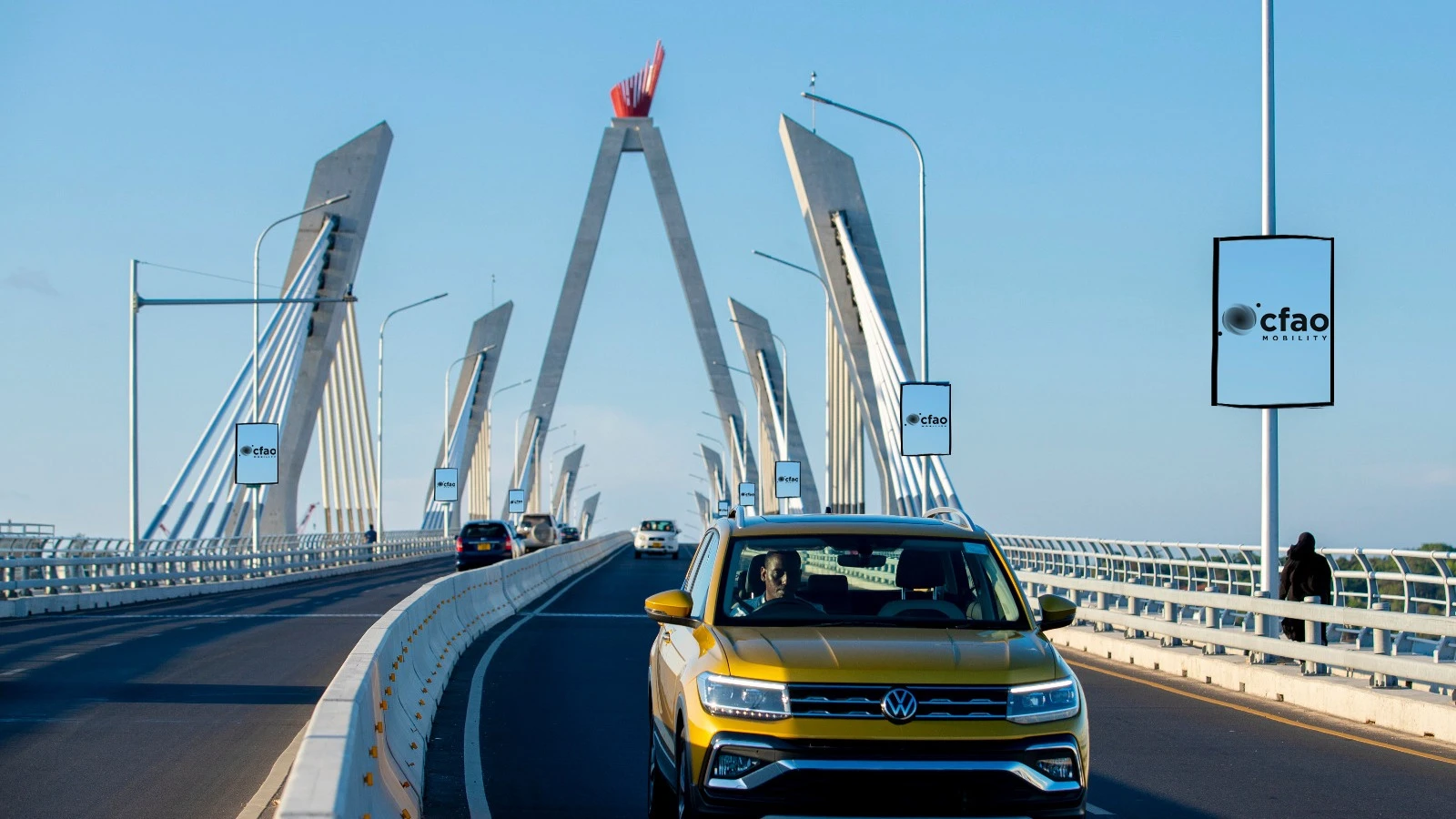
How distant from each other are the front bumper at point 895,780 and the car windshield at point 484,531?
48751mm

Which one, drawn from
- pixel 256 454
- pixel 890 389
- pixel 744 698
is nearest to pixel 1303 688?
pixel 744 698

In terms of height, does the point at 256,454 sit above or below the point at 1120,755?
above

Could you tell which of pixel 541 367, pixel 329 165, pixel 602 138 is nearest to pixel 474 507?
pixel 541 367

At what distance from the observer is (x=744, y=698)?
679 cm

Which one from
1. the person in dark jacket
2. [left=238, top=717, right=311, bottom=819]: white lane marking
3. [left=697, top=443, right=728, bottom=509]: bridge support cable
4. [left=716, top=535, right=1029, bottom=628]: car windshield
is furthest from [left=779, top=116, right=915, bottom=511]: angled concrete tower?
[left=697, top=443, right=728, bottom=509]: bridge support cable

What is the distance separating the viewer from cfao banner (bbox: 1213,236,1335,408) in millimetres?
19125

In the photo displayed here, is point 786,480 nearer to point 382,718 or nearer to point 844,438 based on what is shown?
point 844,438

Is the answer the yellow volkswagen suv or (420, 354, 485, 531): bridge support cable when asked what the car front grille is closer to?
the yellow volkswagen suv

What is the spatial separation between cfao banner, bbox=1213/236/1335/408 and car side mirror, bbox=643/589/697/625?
1250 centimetres

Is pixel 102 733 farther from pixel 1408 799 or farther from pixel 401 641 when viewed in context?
pixel 1408 799

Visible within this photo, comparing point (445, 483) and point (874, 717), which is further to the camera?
point (445, 483)

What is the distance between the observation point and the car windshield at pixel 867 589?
7832 mm

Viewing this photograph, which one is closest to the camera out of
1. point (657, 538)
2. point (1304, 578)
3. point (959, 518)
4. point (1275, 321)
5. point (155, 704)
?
point (959, 518)

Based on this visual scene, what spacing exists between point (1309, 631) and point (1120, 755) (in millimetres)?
5655
